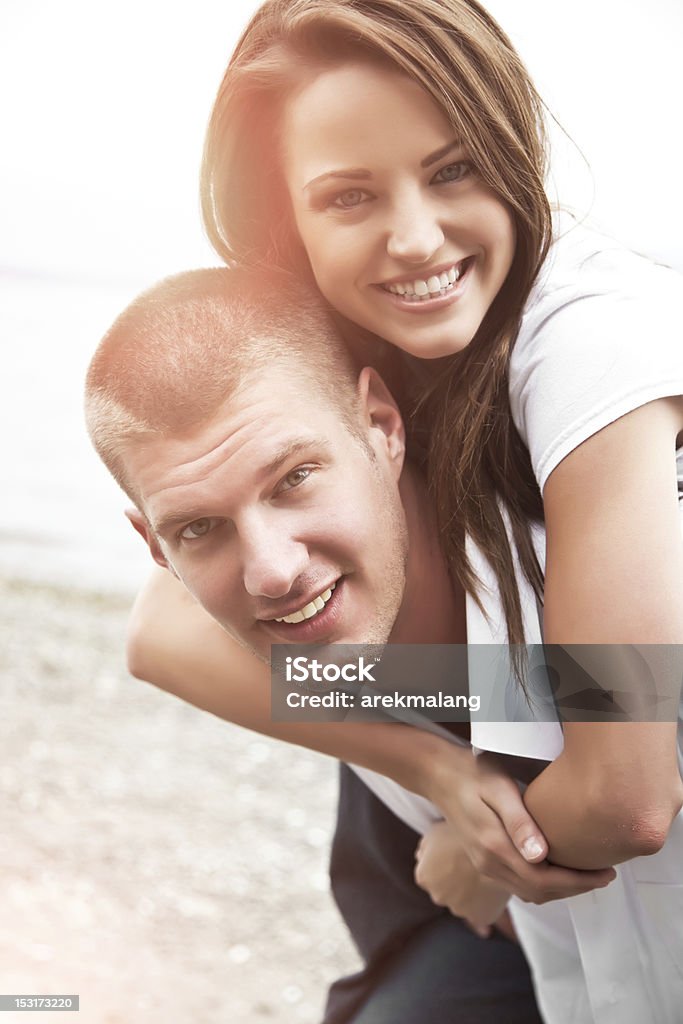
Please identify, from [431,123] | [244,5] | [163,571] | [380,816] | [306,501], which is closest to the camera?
[431,123]

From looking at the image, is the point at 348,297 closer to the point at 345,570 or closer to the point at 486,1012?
the point at 345,570

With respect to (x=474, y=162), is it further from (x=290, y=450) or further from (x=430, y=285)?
(x=290, y=450)

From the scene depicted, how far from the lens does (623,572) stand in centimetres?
80

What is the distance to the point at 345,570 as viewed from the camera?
966mm

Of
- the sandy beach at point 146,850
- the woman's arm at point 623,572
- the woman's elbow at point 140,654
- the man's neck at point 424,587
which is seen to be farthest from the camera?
the sandy beach at point 146,850

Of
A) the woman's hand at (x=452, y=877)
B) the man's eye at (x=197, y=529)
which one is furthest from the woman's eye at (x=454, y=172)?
the woman's hand at (x=452, y=877)

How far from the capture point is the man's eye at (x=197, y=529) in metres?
0.94

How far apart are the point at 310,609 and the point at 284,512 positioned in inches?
3.6

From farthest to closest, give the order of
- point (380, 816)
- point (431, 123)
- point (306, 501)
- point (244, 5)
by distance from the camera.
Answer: point (380, 816) → point (244, 5) → point (306, 501) → point (431, 123)

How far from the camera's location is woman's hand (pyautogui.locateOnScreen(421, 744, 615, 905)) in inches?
37.9

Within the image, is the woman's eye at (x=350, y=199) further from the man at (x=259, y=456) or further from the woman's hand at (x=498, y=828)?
the woman's hand at (x=498, y=828)

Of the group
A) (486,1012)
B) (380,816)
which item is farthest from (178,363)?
(486,1012)

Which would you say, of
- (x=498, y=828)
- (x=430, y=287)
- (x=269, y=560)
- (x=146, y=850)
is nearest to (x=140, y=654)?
(x=269, y=560)

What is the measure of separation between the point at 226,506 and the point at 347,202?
26 centimetres
